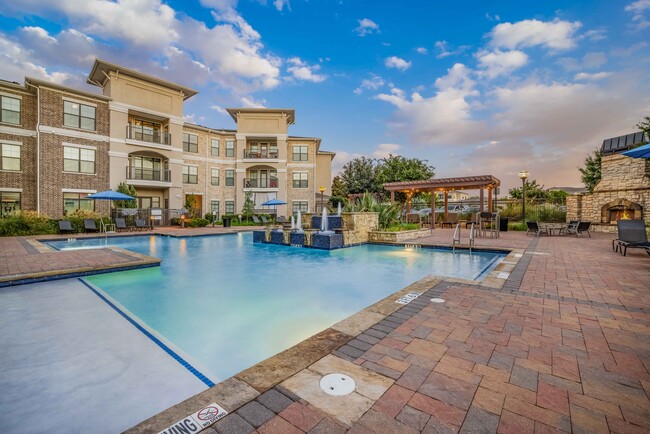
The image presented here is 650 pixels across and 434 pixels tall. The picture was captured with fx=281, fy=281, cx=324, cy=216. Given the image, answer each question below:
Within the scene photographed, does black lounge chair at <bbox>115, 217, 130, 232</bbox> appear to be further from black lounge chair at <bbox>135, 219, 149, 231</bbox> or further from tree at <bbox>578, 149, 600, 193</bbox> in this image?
tree at <bbox>578, 149, 600, 193</bbox>

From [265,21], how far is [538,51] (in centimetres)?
1398

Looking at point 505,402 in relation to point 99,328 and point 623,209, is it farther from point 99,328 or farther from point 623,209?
point 623,209

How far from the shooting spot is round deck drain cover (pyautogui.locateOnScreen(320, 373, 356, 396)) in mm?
1967

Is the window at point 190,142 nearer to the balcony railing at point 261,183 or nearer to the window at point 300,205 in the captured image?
the balcony railing at point 261,183

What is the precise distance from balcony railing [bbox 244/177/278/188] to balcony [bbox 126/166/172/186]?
22.8 feet

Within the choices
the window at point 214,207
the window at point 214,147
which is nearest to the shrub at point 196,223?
the window at point 214,207

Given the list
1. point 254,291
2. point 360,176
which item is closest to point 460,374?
point 254,291

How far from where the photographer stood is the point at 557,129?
17969mm

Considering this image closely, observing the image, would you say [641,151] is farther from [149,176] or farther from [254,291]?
[149,176]

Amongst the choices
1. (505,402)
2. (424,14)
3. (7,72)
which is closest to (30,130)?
(7,72)

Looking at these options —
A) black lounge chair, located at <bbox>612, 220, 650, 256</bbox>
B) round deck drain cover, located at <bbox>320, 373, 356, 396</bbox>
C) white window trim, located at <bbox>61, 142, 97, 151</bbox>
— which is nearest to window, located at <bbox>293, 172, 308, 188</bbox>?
white window trim, located at <bbox>61, 142, 97, 151</bbox>

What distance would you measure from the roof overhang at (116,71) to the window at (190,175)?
20.7 ft

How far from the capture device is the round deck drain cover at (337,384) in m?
1.97

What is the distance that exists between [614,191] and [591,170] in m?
13.8
